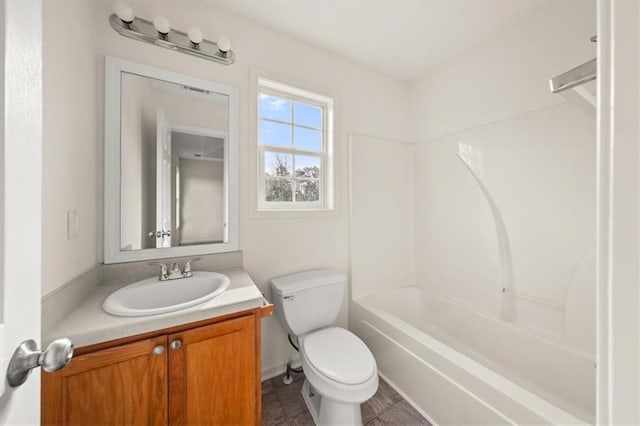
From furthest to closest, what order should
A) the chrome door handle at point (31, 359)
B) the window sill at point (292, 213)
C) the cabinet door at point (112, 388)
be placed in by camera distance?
1. the window sill at point (292, 213)
2. the cabinet door at point (112, 388)
3. the chrome door handle at point (31, 359)

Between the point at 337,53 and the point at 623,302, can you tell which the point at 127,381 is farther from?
the point at 337,53

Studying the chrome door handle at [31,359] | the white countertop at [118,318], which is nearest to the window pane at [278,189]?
the white countertop at [118,318]

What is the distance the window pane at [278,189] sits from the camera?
1.92 m

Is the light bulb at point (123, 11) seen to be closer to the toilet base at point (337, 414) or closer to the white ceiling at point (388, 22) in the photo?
the white ceiling at point (388, 22)

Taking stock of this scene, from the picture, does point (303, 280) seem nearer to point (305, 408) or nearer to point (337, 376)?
point (337, 376)

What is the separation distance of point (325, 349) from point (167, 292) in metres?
0.95

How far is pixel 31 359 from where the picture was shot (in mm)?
408

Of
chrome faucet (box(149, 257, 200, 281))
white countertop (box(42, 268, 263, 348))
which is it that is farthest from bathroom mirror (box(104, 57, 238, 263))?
white countertop (box(42, 268, 263, 348))

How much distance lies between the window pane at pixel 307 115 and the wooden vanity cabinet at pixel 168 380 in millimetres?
1538

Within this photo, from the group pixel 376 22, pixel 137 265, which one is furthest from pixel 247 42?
pixel 137 265

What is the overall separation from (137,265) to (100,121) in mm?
807

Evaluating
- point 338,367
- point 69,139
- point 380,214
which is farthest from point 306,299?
point 69,139

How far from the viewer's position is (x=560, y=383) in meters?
1.50

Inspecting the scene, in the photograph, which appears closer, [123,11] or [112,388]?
[112,388]
